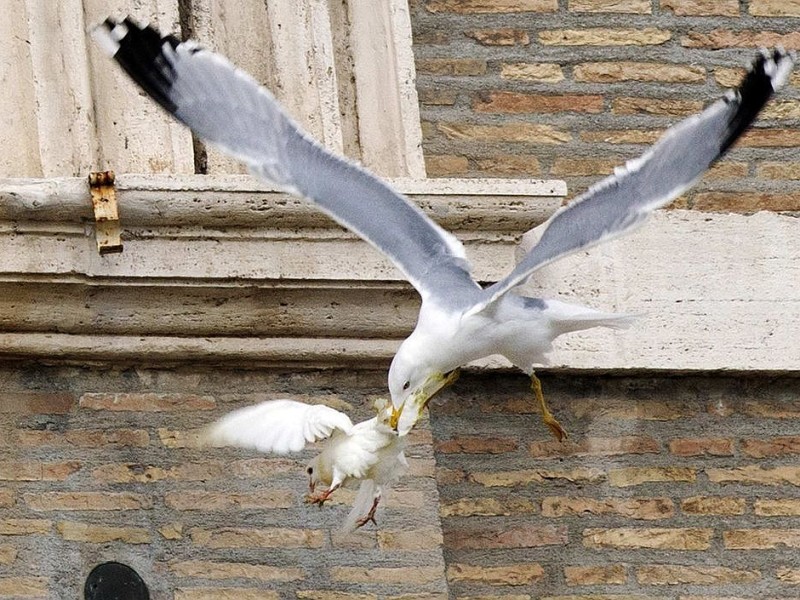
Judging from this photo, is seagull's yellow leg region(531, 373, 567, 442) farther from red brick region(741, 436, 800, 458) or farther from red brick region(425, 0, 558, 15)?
red brick region(425, 0, 558, 15)

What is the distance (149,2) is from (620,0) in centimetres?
110

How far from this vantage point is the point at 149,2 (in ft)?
17.5

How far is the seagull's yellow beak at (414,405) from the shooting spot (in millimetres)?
4754

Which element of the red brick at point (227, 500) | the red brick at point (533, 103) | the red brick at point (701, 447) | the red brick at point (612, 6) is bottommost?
the red brick at point (227, 500)

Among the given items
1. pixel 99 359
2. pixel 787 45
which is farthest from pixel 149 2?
pixel 787 45

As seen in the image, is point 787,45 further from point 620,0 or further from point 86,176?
point 86,176

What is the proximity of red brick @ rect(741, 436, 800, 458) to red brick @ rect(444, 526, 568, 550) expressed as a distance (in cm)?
45

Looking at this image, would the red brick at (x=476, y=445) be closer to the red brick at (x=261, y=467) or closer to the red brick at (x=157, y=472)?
the red brick at (x=261, y=467)

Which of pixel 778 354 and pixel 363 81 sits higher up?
pixel 363 81

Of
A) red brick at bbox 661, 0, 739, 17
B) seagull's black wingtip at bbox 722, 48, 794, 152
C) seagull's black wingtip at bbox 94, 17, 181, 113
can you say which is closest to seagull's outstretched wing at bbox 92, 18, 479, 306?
seagull's black wingtip at bbox 94, 17, 181, 113

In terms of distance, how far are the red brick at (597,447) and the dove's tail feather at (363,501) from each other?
0.56 metres

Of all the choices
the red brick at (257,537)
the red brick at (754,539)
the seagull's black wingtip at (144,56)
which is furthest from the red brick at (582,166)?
the seagull's black wingtip at (144,56)

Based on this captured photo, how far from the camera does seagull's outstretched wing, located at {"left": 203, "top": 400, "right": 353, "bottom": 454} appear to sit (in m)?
4.74

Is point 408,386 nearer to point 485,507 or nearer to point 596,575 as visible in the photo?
point 485,507
